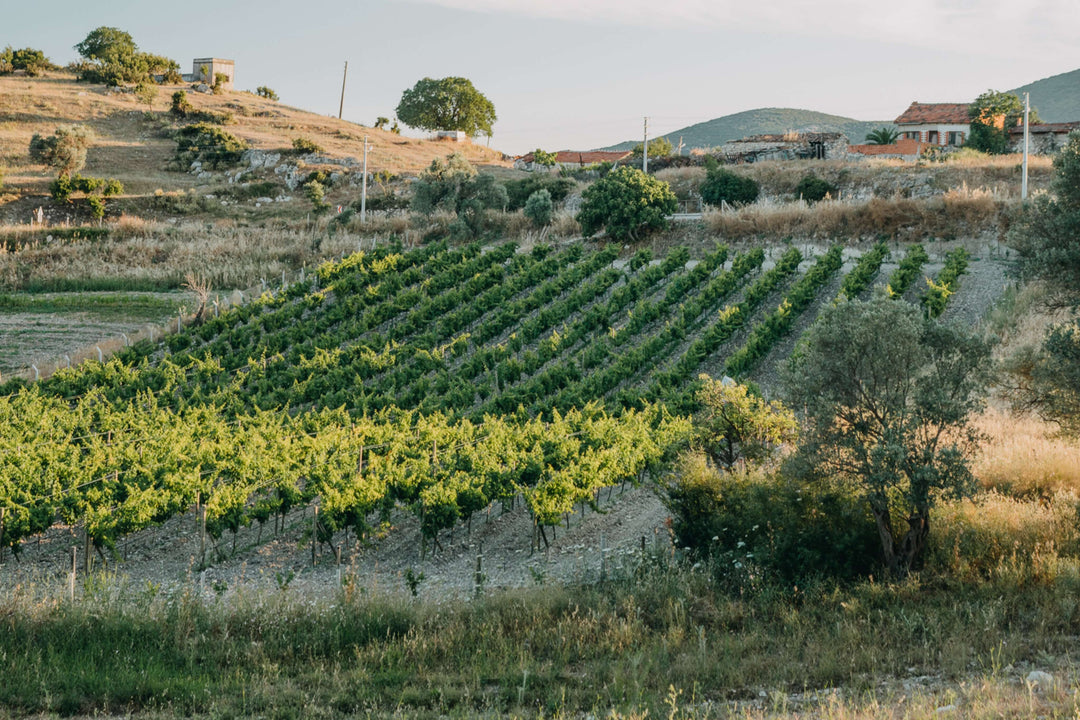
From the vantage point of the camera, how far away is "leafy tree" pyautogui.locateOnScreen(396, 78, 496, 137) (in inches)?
3615

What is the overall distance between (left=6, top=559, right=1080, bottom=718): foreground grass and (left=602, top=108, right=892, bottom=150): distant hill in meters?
163

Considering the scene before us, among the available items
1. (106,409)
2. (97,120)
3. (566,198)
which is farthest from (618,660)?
(97,120)

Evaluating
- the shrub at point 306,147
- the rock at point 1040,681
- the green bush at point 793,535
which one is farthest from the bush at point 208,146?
the rock at point 1040,681

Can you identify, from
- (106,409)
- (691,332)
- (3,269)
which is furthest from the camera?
(3,269)

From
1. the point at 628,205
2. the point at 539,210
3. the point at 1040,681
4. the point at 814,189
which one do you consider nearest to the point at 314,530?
the point at 1040,681

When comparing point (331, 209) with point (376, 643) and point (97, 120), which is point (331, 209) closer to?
point (97, 120)

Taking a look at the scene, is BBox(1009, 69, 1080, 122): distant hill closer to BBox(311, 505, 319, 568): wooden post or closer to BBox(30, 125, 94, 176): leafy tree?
BBox(30, 125, 94, 176): leafy tree

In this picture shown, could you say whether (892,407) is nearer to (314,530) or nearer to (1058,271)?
(1058,271)

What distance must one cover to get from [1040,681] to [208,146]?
2836 inches

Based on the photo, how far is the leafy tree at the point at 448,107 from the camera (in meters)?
91.8

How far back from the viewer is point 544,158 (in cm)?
7631

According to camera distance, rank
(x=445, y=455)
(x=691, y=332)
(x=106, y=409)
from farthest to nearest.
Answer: (x=691, y=332) → (x=106, y=409) → (x=445, y=455)

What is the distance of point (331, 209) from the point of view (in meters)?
57.4

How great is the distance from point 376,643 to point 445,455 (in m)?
7.12
